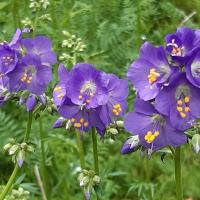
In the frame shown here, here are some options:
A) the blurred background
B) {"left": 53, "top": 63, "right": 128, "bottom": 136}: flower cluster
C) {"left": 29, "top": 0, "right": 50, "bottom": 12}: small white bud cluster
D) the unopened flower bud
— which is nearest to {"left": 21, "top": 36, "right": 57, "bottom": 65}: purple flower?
{"left": 53, "top": 63, "right": 128, "bottom": 136}: flower cluster

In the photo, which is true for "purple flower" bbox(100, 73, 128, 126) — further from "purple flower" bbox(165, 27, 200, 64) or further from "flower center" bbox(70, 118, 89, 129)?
"purple flower" bbox(165, 27, 200, 64)

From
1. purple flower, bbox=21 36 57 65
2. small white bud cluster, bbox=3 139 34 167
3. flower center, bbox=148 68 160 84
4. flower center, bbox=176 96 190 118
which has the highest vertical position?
flower center, bbox=148 68 160 84

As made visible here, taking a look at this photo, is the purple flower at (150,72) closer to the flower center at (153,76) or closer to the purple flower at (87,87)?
the flower center at (153,76)

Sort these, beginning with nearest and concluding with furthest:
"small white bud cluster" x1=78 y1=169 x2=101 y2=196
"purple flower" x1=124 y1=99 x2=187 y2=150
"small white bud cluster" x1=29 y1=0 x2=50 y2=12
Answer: "purple flower" x1=124 y1=99 x2=187 y2=150 → "small white bud cluster" x1=78 y1=169 x2=101 y2=196 → "small white bud cluster" x1=29 y1=0 x2=50 y2=12

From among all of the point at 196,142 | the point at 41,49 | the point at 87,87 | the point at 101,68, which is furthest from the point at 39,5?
the point at 196,142

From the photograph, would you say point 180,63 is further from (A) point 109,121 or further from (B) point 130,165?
(B) point 130,165

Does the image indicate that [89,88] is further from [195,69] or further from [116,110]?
[195,69]

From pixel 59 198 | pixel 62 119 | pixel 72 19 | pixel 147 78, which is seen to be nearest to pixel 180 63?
pixel 147 78
